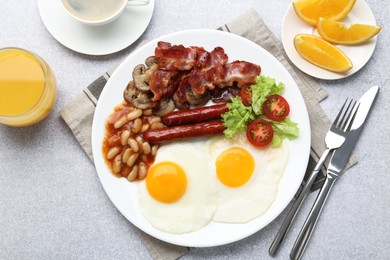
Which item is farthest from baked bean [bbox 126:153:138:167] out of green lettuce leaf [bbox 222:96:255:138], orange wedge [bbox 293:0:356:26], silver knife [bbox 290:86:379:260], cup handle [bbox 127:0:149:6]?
orange wedge [bbox 293:0:356:26]

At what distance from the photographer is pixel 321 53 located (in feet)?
10.7

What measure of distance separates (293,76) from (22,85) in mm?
1790

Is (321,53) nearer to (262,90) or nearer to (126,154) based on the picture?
(262,90)

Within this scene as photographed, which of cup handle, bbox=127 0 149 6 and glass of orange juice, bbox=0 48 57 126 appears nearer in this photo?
glass of orange juice, bbox=0 48 57 126

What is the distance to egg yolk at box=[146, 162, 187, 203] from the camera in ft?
10.0

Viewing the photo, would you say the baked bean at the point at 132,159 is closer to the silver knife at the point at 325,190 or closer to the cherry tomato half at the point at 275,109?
the cherry tomato half at the point at 275,109

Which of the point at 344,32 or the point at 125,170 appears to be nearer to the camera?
the point at 125,170

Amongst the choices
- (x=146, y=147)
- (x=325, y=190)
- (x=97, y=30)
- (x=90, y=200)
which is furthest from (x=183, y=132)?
(x=325, y=190)

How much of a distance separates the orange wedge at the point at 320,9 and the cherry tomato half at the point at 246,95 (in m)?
0.67

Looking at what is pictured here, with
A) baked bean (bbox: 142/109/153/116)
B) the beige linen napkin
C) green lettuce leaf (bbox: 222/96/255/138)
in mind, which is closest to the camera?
green lettuce leaf (bbox: 222/96/255/138)

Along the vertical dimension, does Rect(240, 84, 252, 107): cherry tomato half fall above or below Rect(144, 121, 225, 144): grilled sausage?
above

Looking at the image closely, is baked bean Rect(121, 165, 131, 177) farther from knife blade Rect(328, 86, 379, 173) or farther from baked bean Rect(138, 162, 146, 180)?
knife blade Rect(328, 86, 379, 173)

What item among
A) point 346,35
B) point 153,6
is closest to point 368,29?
point 346,35

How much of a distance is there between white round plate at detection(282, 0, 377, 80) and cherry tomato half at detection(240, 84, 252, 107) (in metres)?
0.44
